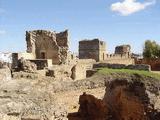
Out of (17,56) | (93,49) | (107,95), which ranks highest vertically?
(93,49)

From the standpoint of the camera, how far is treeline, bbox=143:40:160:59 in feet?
152

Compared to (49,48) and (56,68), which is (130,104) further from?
(49,48)

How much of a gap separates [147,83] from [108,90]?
7.48 ft

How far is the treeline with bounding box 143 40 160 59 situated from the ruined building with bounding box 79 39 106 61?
9038 millimetres

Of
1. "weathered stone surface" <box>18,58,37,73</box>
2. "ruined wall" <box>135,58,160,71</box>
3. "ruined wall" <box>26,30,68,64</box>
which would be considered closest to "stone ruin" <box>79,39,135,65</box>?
"ruined wall" <box>135,58,160,71</box>

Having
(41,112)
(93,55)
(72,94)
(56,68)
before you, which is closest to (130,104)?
(72,94)

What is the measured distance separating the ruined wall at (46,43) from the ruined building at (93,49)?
833 centimetres

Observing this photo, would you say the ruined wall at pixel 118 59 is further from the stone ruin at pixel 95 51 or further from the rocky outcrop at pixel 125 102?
the rocky outcrop at pixel 125 102

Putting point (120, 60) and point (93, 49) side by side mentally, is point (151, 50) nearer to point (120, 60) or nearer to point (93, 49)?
point (120, 60)

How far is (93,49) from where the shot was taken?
39625mm

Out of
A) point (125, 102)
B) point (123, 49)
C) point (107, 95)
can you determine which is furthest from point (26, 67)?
point (123, 49)

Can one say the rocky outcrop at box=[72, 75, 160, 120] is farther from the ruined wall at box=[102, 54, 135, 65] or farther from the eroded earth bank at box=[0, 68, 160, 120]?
the ruined wall at box=[102, 54, 135, 65]

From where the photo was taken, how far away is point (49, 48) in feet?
102

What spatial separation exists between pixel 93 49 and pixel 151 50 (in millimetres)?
10633
